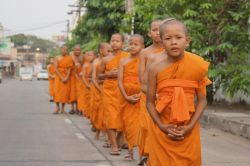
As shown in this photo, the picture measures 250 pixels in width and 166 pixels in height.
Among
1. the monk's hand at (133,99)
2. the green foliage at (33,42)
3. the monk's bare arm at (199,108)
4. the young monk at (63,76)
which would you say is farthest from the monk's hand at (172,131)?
the green foliage at (33,42)

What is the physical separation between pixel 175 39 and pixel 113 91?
184 inches

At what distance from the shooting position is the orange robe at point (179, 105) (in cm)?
503

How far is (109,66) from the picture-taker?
976 centimetres

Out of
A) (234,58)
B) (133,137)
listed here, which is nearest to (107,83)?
(133,137)

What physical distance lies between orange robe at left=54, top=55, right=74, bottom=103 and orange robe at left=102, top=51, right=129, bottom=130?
774 cm

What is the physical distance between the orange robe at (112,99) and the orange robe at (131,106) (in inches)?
14.1

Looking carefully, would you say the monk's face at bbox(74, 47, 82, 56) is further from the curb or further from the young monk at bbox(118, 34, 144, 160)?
the young monk at bbox(118, 34, 144, 160)

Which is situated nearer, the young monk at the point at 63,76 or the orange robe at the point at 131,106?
the orange robe at the point at 131,106

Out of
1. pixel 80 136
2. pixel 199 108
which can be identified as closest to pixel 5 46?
pixel 80 136

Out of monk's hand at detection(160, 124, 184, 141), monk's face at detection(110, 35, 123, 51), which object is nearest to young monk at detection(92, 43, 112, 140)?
monk's face at detection(110, 35, 123, 51)

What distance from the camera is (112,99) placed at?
955 centimetres

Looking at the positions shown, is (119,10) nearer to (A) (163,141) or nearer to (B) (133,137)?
(B) (133,137)

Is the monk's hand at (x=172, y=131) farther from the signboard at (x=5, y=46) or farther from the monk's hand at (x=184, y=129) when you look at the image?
the signboard at (x=5, y=46)

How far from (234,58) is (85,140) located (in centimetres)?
546
